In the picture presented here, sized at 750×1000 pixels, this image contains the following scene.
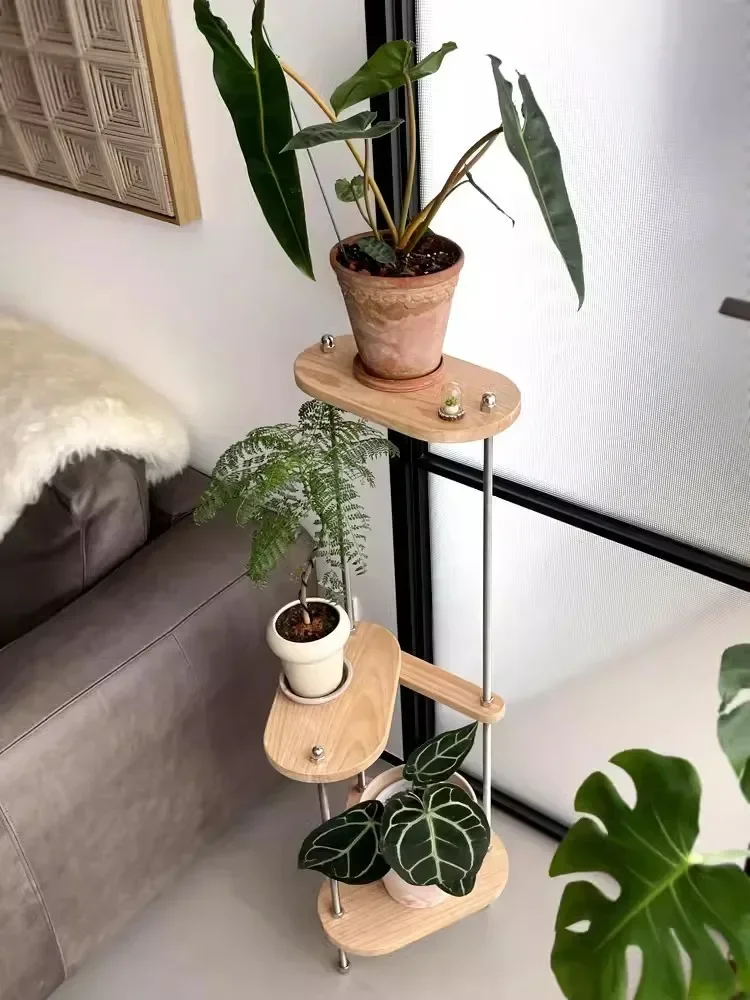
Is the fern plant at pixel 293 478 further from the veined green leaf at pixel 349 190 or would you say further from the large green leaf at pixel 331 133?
the large green leaf at pixel 331 133

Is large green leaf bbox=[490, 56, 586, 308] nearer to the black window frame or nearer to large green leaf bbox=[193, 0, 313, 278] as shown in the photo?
large green leaf bbox=[193, 0, 313, 278]

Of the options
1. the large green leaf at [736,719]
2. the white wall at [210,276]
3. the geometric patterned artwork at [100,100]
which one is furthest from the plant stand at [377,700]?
the geometric patterned artwork at [100,100]

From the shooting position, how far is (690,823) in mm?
789

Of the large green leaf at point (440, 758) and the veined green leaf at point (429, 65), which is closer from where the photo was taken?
the veined green leaf at point (429, 65)

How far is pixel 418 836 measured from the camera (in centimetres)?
121

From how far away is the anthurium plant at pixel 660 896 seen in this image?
76 cm

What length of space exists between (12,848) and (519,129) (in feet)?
3.47

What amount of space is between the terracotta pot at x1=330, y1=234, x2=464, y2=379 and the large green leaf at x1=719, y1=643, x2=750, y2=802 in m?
0.44

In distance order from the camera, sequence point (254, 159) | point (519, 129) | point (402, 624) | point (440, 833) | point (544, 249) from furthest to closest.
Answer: point (402, 624) → point (440, 833) → point (544, 249) → point (254, 159) → point (519, 129)

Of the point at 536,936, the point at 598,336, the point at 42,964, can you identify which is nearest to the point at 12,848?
the point at 42,964

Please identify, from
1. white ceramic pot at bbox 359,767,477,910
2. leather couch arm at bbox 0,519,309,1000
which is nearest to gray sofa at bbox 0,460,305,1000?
leather couch arm at bbox 0,519,309,1000

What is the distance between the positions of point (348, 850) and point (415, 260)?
0.82 meters

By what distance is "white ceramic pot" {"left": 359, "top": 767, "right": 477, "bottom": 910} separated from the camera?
133cm

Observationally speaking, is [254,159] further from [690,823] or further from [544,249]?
[690,823]
